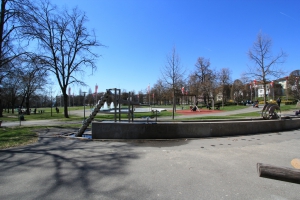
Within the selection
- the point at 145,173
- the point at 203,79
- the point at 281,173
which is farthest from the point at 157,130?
the point at 203,79

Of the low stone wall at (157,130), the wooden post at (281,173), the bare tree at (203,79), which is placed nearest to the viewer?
the wooden post at (281,173)

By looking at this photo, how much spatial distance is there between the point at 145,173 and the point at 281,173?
3178 millimetres

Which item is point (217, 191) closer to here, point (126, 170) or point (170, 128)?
point (126, 170)

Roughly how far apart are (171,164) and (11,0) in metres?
14.7

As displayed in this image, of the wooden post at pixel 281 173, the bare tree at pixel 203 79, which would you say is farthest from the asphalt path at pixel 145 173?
the bare tree at pixel 203 79

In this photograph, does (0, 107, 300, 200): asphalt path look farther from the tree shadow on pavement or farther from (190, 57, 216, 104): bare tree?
(190, 57, 216, 104): bare tree

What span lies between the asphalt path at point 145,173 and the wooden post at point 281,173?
4.70ft

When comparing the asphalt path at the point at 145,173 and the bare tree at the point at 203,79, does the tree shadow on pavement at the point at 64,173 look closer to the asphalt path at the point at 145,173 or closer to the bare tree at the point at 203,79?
the asphalt path at the point at 145,173

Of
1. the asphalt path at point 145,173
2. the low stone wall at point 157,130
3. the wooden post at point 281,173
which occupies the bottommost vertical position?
the asphalt path at point 145,173

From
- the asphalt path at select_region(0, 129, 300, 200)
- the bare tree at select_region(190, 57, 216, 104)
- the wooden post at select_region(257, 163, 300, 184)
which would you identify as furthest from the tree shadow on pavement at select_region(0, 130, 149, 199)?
the bare tree at select_region(190, 57, 216, 104)

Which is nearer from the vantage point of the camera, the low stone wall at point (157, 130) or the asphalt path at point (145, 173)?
the asphalt path at point (145, 173)

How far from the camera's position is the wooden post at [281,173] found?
2.47 meters

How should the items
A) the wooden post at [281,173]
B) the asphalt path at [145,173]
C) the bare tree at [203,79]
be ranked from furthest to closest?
1. the bare tree at [203,79]
2. the asphalt path at [145,173]
3. the wooden post at [281,173]

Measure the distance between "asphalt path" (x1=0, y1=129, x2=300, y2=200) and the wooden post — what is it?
143 centimetres
